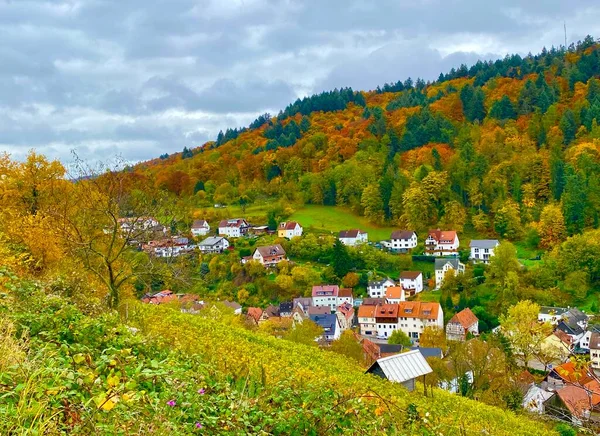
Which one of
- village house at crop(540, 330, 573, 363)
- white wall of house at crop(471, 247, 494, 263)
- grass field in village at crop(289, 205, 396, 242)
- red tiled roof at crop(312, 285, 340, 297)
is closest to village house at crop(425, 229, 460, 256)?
white wall of house at crop(471, 247, 494, 263)

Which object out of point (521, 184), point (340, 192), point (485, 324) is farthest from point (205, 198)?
point (485, 324)

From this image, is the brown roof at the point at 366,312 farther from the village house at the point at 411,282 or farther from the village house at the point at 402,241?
the village house at the point at 402,241

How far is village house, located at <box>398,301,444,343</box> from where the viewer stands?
3628 cm

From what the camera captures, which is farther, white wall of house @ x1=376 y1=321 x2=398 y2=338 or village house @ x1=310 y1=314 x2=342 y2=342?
white wall of house @ x1=376 y1=321 x2=398 y2=338

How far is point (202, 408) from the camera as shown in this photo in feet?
12.0

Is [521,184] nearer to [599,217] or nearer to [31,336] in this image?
[599,217]

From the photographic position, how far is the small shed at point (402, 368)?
980 centimetres

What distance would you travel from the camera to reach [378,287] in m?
43.2

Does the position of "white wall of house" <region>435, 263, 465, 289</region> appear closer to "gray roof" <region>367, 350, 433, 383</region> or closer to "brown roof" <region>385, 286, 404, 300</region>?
"brown roof" <region>385, 286, 404, 300</region>

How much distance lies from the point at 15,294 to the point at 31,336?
1.63 metres

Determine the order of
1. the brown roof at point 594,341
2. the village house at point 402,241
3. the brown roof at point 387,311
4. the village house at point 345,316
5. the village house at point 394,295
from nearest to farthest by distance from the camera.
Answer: the brown roof at point 594,341, the brown roof at point 387,311, the village house at point 345,316, the village house at point 394,295, the village house at point 402,241

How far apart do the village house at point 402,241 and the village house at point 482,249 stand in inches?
228

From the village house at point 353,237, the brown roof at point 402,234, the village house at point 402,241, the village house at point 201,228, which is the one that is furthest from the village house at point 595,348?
the village house at point 201,228

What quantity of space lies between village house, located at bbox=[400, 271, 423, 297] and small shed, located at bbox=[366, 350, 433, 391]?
3363 cm
